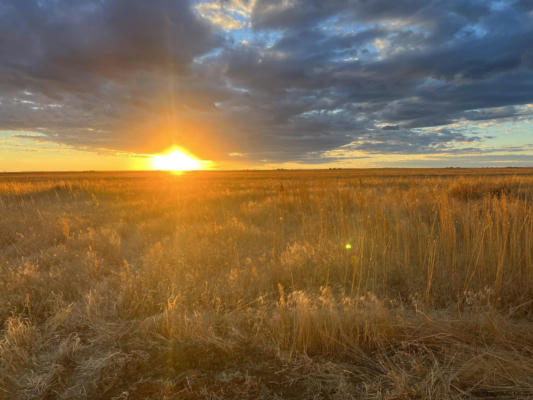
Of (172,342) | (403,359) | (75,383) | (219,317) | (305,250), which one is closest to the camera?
(75,383)

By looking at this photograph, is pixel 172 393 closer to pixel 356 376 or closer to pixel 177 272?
pixel 356 376

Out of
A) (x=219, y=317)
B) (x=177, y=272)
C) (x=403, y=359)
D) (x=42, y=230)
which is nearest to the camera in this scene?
(x=403, y=359)

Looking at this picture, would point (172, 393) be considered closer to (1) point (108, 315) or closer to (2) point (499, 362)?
(1) point (108, 315)

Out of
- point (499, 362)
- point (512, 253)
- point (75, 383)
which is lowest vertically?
point (75, 383)

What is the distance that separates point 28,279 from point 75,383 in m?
2.63

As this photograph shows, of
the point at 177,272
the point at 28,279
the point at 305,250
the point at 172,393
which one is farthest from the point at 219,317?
the point at 28,279

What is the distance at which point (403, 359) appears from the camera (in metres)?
2.27

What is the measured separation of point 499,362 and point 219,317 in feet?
7.84

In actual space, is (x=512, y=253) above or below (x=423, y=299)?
above

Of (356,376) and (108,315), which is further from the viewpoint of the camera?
(108,315)

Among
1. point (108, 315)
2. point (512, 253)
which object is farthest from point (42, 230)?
point (512, 253)

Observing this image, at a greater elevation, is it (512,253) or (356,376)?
(512,253)

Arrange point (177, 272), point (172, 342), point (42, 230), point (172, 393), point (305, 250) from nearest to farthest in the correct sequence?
1. point (172, 393)
2. point (172, 342)
3. point (177, 272)
4. point (305, 250)
5. point (42, 230)

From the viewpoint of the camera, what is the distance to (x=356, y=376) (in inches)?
82.9
